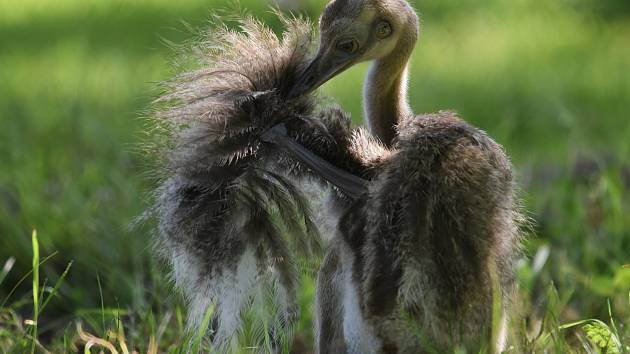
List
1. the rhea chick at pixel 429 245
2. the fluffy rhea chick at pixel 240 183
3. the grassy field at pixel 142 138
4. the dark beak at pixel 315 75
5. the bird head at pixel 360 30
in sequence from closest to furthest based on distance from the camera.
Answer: the rhea chick at pixel 429 245 < the fluffy rhea chick at pixel 240 183 < the dark beak at pixel 315 75 < the bird head at pixel 360 30 < the grassy field at pixel 142 138

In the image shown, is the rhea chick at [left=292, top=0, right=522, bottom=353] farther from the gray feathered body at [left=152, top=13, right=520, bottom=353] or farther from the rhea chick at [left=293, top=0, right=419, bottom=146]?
the rhea chick at [left=293, top=0, right=419, bottom=146]

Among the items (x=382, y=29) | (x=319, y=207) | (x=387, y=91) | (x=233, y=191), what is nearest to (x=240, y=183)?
(x=233, y=191)

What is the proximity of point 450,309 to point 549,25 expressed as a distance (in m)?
7.71

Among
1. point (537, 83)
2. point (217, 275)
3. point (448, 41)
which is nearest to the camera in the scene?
point (217, 275)

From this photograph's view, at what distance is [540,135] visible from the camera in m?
8.24

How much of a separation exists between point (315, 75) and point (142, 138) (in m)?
1.10

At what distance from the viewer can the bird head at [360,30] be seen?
4156 millimetres

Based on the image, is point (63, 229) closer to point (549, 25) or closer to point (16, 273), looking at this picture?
point (16, 273)

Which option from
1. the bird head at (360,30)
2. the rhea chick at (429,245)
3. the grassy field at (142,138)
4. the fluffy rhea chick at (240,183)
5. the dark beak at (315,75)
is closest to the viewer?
the rhea chick at (429,245)

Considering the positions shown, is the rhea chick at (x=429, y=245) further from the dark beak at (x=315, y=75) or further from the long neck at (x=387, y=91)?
the long neck at (x=387, y=91)

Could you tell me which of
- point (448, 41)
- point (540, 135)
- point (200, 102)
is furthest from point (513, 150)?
point (200, 102)

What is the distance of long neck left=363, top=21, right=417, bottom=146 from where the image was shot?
417 cm

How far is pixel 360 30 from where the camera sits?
4.18 m

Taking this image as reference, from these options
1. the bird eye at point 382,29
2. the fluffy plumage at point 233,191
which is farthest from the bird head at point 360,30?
the fluffy plumage at point 233,191
